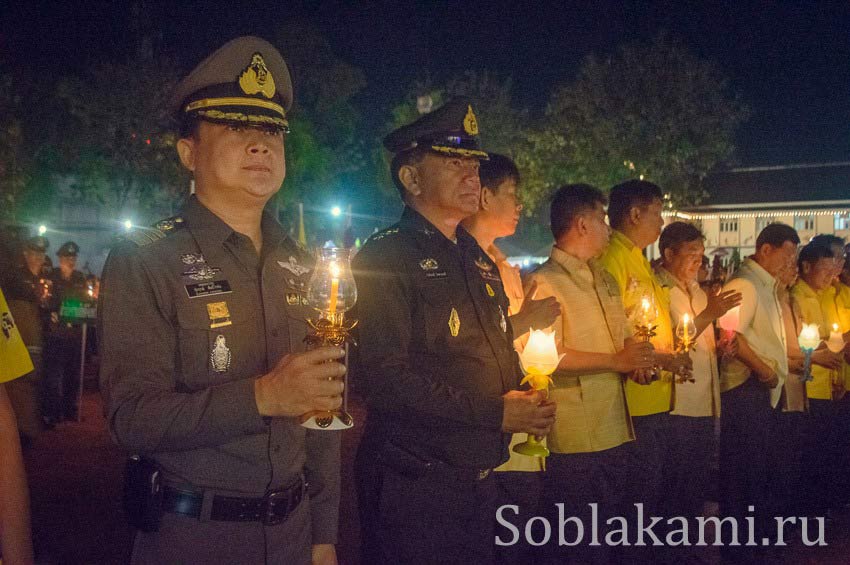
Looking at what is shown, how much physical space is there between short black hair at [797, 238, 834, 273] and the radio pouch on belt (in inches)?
277

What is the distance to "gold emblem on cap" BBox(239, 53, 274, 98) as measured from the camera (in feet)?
8.03

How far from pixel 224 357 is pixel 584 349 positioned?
290 centimetres

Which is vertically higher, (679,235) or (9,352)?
(679,235)

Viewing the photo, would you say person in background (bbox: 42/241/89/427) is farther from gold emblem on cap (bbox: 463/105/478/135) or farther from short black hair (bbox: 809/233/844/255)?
short black hair (bbox: 809/233/844/255)

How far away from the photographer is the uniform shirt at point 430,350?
9.80 ft

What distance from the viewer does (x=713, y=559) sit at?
230 inches

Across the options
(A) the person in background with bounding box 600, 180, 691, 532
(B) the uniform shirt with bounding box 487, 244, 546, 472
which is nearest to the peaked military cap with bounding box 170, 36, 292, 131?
(B) the uniform shirt with bounding box 487, 244, 546, 472

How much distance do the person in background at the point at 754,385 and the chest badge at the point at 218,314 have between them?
4851 millimetres

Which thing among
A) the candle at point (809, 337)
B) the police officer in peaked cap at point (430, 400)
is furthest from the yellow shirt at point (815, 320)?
the police officer in peaked cap at point (430, 400)

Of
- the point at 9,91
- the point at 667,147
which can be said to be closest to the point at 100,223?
the point at 9,91

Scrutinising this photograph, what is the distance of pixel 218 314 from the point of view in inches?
87.7

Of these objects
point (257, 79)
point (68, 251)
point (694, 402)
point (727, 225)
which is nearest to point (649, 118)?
point (727, 225)

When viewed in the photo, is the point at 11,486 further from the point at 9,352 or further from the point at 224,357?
the point at 224,357

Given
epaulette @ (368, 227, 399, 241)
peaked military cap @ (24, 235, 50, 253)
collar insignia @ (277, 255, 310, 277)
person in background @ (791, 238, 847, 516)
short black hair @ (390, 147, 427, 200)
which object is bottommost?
person in background @ (791, 238, 847, 516)
